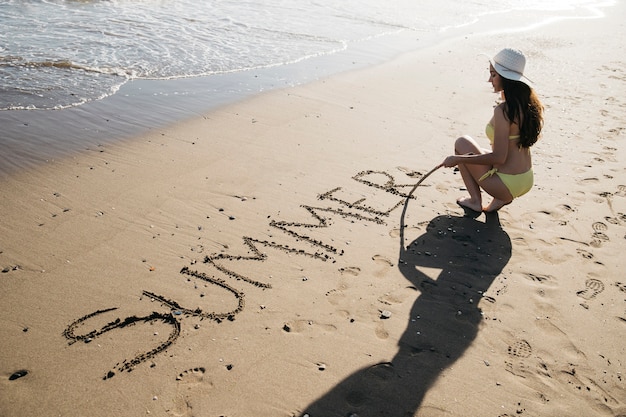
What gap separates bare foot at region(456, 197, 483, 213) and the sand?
0.09 metres

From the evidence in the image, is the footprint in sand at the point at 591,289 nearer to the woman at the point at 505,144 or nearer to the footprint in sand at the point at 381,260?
the woman at the point at 505,144

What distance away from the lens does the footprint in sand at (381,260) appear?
13.3 ft

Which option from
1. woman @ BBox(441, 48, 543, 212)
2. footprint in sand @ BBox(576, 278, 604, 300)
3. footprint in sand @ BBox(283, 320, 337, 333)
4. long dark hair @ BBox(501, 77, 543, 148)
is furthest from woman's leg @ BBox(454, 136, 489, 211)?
footprint in sand @ BBox(283, 320, 337, 333)

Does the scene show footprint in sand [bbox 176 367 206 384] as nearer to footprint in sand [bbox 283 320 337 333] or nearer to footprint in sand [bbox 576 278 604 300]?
footprint in sand [bbox 283 320 337 333]

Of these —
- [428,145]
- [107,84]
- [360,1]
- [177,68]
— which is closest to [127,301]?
[428,145]

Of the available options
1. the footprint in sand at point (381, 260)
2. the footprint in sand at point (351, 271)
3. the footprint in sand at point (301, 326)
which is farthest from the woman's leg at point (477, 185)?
the footprint in sand at point (301, 326)

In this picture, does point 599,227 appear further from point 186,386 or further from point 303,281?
point 186,386

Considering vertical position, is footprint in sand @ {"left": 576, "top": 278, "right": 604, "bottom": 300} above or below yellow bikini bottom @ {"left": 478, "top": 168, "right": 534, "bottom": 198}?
below

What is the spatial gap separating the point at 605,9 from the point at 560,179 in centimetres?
1710

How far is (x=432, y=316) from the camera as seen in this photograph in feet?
11.5

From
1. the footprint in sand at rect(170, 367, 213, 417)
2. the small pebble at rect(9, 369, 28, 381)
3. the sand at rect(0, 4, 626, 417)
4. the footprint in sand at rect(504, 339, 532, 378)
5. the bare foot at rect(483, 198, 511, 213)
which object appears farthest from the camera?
the bare foot at rect(483, 198, 511, 213)

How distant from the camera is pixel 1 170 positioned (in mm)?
4953

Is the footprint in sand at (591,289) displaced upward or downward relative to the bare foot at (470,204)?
downward

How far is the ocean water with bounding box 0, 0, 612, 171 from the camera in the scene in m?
6.58
